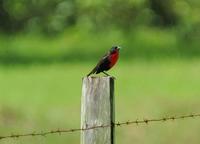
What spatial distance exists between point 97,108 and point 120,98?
8.29 m

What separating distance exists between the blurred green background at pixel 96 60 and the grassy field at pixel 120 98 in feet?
0.04

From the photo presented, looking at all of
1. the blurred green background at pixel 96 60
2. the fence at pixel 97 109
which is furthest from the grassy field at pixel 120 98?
the fence at pixel 97 109

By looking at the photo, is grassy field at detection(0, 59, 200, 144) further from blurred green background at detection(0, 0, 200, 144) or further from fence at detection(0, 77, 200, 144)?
fence at detection(0, 77, 200, 144)

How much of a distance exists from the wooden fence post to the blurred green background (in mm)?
4931

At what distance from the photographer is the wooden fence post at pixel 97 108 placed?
685 centimetres

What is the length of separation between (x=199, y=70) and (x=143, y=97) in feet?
6.65

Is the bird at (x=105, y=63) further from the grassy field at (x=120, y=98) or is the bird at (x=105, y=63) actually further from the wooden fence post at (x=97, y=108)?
the grassy field at (x=120, y=98)

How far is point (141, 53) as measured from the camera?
18219 millimetres

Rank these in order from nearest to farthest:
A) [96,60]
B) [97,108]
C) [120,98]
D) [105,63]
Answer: [97,108] < [105,63] < [120,98] < [96,60]

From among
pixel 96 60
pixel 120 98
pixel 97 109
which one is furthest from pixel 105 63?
pixel 96 60

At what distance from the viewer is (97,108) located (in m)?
6.86

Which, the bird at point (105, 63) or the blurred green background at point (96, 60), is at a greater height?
the blurred green background at point (96, 60)

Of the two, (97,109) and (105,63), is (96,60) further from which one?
(97,109)

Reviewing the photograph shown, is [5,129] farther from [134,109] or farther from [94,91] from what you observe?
[94,91]
